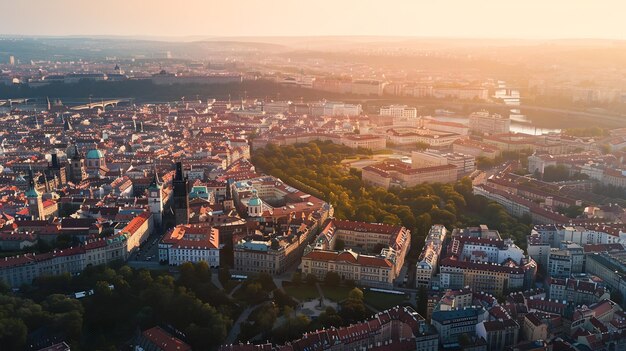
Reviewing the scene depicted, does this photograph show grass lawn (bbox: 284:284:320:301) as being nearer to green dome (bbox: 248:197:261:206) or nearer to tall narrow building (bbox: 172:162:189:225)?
tall narrow building (bbox: 172:162:189:225)

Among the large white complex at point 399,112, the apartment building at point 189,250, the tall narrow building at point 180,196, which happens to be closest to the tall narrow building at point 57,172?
the tall narrow building at point 180,196

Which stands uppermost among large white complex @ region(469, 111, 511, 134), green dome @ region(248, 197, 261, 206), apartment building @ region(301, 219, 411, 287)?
green dome @ region(248, 197, 261, 206)

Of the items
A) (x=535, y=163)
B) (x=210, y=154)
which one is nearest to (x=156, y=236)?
(x=210, y=154)

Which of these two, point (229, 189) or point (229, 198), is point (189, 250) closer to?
point (229, 198)

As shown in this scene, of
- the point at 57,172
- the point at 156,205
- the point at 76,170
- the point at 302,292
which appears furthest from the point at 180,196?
the point at 76,170

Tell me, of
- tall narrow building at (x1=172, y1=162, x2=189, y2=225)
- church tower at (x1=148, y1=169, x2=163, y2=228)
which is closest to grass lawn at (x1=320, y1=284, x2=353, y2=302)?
tall narrow building at (x1=172, y1=162, x2=189, y2=225)
